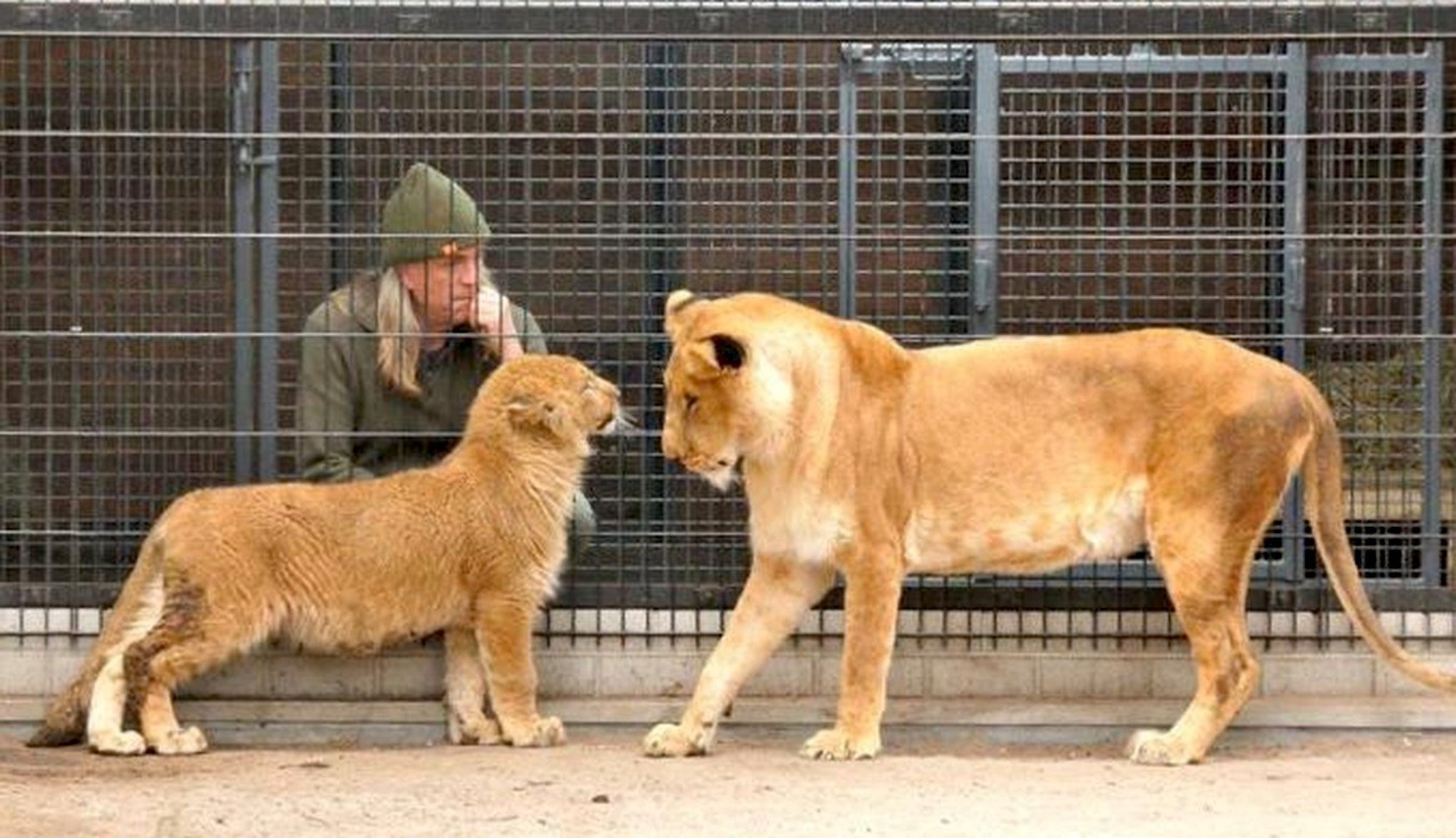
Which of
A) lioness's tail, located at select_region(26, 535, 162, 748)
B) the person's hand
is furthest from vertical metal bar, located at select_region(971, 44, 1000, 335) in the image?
lioness's tail, located at select_region(26, 535, 162, 748)

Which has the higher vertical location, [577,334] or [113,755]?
[577,334]

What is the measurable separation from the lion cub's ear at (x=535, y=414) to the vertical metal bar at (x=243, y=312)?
32.7 inches

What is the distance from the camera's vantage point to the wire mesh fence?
381 inches

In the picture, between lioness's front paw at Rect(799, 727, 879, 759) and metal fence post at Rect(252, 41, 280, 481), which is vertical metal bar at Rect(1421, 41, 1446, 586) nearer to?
lioness's front paw at Rect(799, 727, 879, 759)

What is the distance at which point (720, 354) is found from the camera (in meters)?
8.95

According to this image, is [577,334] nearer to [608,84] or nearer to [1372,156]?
[608,84]

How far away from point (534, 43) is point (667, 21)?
1.52 feet

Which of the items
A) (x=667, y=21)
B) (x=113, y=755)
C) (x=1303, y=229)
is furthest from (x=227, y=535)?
(x=1303, y=229)

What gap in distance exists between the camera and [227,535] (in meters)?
9.18

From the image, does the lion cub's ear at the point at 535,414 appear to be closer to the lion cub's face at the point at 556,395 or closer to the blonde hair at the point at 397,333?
the lion cub's face at the point at 556,395

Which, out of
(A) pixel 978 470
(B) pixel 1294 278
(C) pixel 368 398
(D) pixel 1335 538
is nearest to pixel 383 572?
(C) pixel 368 398

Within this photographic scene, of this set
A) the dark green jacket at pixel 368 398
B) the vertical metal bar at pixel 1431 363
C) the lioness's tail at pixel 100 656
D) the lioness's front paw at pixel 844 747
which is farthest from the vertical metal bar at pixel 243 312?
the vertical metal bar at pixel 1431 363

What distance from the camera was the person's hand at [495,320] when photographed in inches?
384

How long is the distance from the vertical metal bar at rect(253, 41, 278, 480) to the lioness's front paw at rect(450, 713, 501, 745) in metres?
0.97
